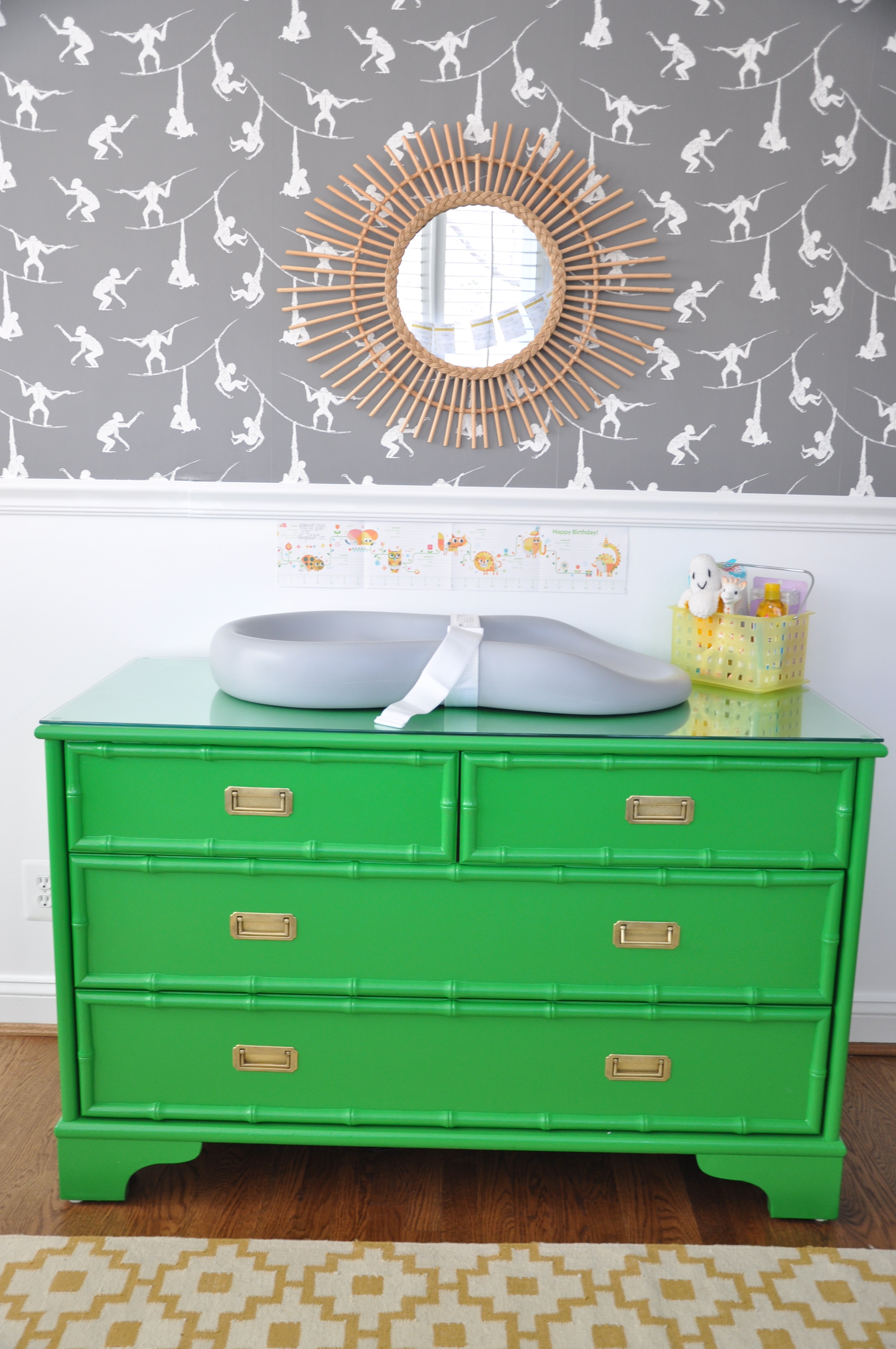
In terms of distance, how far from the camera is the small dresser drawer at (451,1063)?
68.5 inches

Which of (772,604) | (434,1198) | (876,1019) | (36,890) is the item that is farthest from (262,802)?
(876,1019)

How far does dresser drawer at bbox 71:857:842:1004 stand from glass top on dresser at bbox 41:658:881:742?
9.4 inches

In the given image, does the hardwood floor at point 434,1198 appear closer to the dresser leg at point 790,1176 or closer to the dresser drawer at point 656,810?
the dresser leg at point 790,1176

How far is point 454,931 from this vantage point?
1723 mm

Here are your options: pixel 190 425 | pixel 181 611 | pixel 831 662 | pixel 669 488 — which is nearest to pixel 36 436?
pixel 190 425

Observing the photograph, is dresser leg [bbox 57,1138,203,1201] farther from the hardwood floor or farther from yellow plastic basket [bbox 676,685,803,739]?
yellow plastic basket [bbox 676,685,803,739]

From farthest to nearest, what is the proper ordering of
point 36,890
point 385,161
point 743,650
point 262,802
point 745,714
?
point 36,890
point 385,161
point 743,650
point 745,714
point 262,802

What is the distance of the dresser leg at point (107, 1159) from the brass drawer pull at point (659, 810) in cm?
97

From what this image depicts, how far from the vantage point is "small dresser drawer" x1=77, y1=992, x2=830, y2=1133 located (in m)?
1.74

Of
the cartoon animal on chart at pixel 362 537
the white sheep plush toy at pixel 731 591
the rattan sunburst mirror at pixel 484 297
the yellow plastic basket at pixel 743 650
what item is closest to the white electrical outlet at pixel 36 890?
the cartoon animal on chart at pixel 362 537

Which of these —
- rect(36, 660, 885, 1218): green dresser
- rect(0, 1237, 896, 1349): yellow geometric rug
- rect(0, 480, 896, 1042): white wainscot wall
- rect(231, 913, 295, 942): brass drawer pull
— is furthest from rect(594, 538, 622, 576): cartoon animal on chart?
rect(0, 1237, 896, 1349): yellow geometric rug

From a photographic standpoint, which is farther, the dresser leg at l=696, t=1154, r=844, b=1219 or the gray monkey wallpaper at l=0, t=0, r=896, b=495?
the gray monkey wallpaper at l=0, t=0, r=896, b=495

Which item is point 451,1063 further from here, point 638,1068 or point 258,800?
point 258,800

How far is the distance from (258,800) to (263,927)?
22 cm
